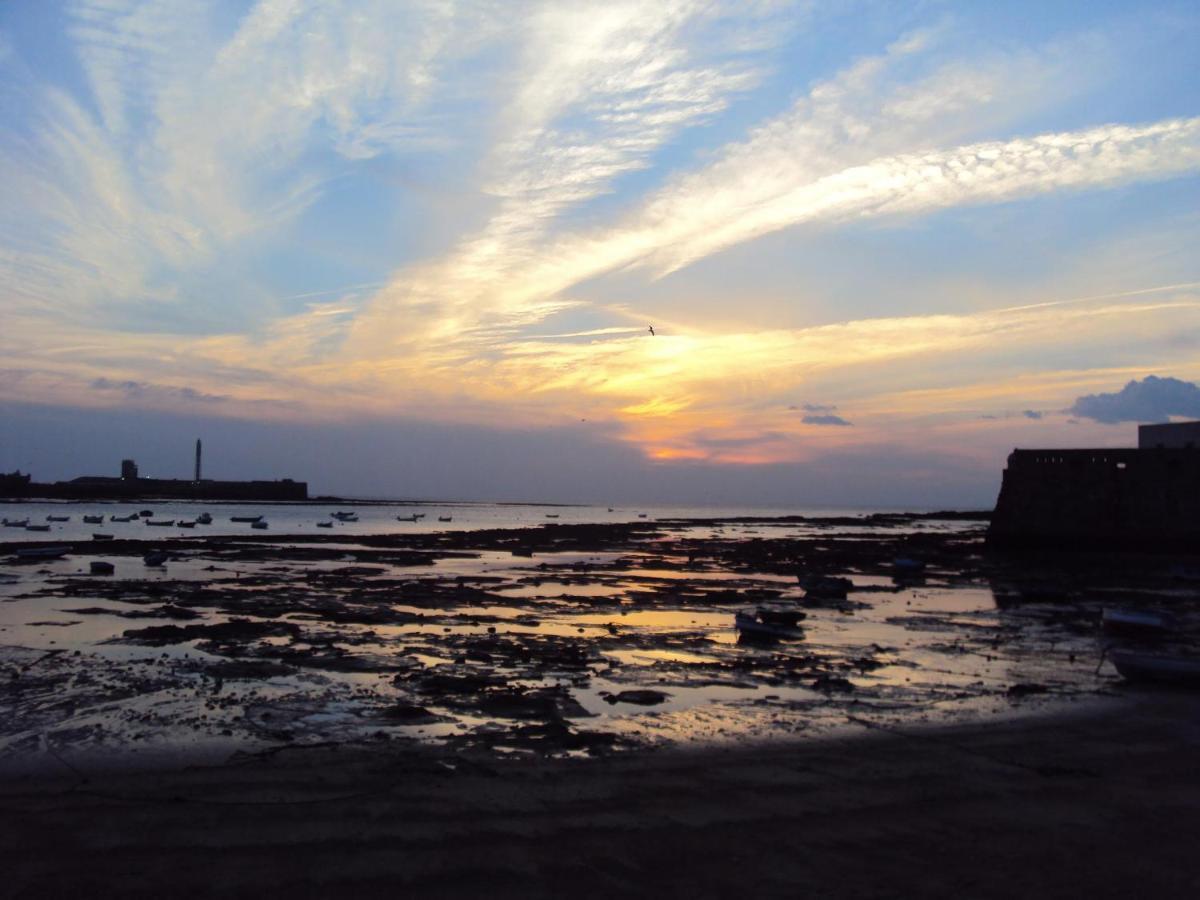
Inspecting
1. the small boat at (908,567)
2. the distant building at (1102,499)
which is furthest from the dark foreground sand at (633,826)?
the distant building at (1102,499)

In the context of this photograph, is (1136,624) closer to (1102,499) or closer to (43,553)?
(1102,499)

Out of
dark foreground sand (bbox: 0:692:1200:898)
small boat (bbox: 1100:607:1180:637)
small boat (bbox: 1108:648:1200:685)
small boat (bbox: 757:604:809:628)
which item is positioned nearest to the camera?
dark foreground sand (bbox: 0:692:1200:898)

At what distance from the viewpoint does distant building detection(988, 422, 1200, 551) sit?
2096 inches

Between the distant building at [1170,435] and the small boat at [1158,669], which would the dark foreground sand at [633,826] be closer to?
the small boat at [1158,669]

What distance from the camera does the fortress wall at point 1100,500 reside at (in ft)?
175

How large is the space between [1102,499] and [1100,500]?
0.47ft

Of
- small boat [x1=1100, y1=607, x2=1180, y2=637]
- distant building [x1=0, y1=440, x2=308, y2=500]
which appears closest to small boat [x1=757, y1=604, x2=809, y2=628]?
small boat [x1=1100, y1=607, x2=1180, y2=637]

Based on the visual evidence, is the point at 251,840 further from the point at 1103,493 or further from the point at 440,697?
the point at 1103,493

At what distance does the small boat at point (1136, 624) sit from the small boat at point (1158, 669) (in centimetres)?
591

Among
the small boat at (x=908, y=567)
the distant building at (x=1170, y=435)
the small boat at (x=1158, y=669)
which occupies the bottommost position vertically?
the small boat at (x=908, y=567)

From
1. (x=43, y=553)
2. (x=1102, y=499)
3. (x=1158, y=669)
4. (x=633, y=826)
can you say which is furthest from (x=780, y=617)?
(x=1102, y=499)

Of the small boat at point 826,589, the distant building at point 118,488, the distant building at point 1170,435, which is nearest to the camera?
the small boat at point 826,589

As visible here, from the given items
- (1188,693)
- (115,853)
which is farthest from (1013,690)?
(115,853)

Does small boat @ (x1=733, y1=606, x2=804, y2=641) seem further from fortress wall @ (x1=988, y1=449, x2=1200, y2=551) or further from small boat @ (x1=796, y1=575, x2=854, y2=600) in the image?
fortress wall @ (x1=988, y1=449, x2=1200, y2=551)
